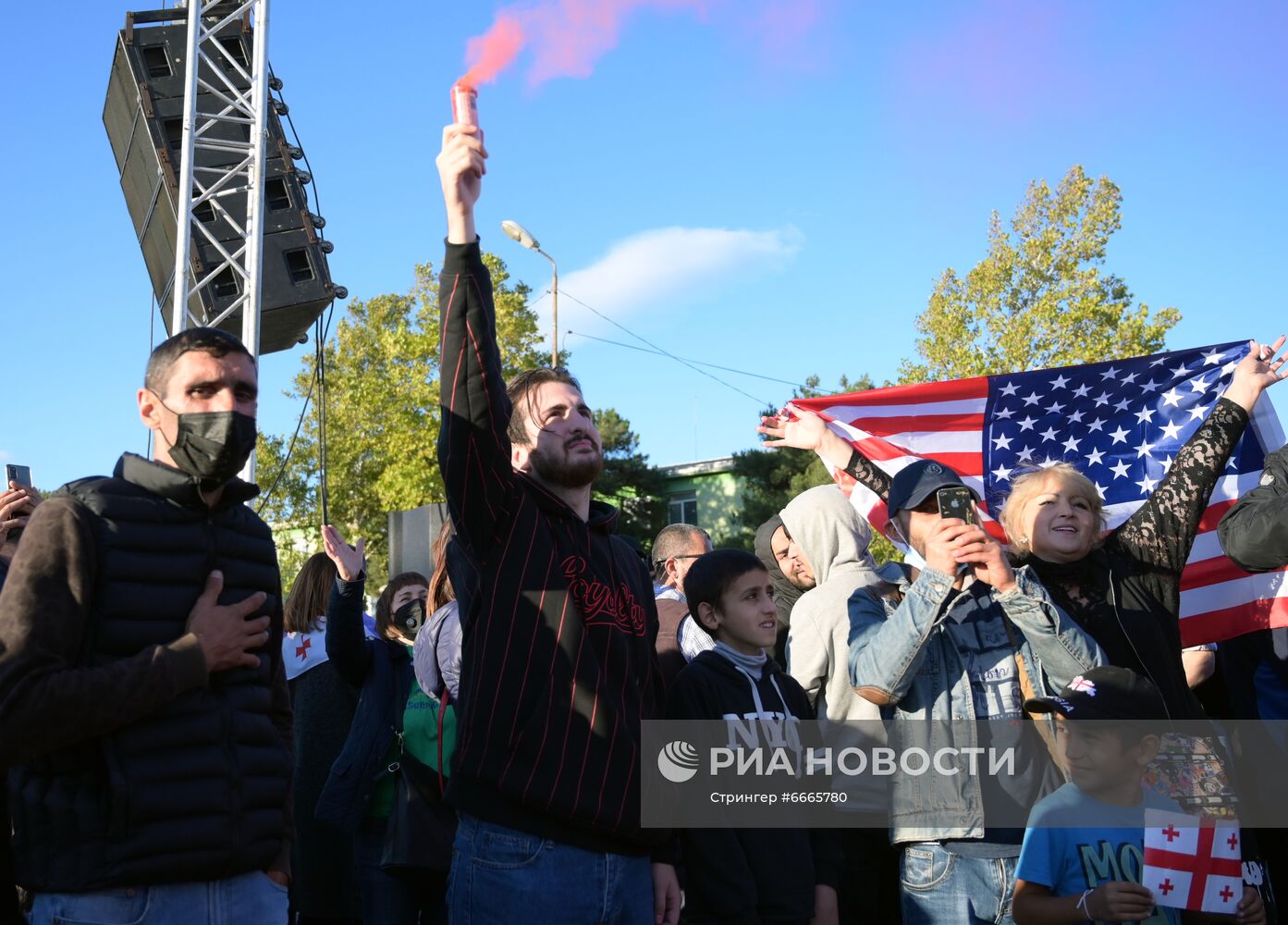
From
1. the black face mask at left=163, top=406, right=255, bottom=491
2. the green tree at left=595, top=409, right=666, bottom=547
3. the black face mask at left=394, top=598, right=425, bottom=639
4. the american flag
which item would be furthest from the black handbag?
the green tree at left=595, top=409, right=666, bottom=547

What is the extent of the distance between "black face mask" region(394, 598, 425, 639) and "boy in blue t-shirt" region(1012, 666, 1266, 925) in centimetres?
315

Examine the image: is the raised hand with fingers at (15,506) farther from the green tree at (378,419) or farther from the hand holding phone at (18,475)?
the green tree at (378,419)

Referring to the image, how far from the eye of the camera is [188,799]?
253 centimetres

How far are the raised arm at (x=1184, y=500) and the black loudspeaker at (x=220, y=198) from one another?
25.5ft

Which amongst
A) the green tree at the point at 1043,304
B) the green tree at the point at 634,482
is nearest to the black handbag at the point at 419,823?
the green tree at the point at 1043,304

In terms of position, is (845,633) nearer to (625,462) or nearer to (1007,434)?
(1007,434)

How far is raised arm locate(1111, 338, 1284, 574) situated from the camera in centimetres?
411

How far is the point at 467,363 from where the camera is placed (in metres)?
2.85

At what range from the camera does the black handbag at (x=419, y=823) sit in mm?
4711

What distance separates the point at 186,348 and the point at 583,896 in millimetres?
1686

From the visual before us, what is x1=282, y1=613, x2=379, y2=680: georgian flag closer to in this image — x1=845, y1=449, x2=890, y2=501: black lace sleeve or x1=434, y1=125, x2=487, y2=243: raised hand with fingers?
x1=845, y1=449, x2=890, y2=501: black lace sleeve

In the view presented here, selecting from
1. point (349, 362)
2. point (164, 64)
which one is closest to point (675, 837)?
point (164, 64)


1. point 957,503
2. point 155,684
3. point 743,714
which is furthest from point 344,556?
point 957,503

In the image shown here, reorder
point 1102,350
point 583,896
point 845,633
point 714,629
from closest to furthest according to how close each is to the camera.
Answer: point 583,896 → point 714,629 → point 845,633 → point 1102,350
